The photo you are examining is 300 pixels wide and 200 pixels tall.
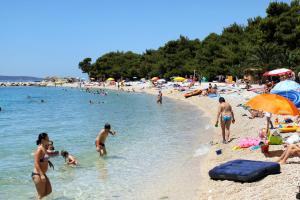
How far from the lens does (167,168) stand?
37.6 feet

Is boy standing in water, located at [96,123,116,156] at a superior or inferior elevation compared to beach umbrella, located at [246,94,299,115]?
inferior

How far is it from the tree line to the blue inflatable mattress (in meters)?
32.1

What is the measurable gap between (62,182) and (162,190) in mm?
2663

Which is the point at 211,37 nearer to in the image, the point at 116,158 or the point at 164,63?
the point at 164,63

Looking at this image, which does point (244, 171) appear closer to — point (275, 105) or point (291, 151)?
point (291, 151)

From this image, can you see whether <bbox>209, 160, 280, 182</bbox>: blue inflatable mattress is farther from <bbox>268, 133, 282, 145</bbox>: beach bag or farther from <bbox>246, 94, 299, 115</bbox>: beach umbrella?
<bbox>268, 133, 282, 145</bbox>: beach bag

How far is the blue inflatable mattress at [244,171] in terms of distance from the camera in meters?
8.08

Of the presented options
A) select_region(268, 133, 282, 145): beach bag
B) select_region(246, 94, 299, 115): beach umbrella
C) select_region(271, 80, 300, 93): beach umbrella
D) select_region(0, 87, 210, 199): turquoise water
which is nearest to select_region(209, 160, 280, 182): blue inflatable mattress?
select_region(0, 87, 210, 199): turquoise water

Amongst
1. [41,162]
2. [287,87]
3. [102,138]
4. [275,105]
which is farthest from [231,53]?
[41,162]

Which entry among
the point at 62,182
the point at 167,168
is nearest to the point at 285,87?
the point at 167,168

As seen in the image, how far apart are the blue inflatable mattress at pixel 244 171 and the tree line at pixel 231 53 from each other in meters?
32.1

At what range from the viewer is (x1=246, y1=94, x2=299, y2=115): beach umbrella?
10.1 m

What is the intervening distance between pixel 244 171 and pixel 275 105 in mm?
2682

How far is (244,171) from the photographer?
27.0 feet
